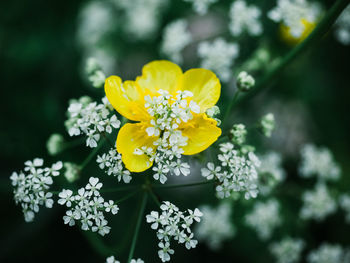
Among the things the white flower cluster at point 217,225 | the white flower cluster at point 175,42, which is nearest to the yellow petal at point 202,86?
the white flower cluster at point 175,42

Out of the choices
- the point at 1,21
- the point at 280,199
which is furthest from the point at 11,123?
the point at 280,199

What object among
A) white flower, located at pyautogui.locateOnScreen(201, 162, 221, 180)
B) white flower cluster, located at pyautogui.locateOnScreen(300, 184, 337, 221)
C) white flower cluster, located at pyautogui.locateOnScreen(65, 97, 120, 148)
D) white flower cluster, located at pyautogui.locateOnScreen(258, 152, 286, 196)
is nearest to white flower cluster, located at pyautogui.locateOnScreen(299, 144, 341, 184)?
white flower cluster, located at pyautogui.locateOnScreen(300, 184, 337, 221)

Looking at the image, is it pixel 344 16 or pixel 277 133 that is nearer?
pixel 344 16

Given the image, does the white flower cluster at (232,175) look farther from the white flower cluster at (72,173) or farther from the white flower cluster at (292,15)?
the white flower cluster at (292,15)

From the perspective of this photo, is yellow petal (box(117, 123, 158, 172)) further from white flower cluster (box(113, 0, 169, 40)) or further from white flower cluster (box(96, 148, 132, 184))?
white flower cluster (box(113, 0, 169, 40))

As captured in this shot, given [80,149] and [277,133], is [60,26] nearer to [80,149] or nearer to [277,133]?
[80,149]

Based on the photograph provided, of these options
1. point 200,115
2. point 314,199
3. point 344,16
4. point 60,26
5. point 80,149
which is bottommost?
point 200,115

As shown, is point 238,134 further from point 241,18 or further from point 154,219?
point 241,18
